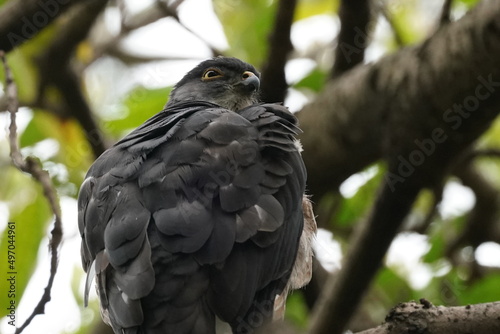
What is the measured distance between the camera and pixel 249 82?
22.2 feet

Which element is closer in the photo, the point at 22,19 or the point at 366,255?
the point at 22,19

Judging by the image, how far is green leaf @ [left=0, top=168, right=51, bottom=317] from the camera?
6.41 m

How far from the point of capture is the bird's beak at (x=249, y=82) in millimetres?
6754

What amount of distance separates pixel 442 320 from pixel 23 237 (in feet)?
12.0

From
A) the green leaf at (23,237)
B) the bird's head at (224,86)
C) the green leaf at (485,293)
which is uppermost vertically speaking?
the bird's head at (224,86)

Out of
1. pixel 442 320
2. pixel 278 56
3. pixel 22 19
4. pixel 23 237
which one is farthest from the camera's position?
pixel 278 56

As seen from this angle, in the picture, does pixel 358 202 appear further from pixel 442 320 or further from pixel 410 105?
pixel 442 320

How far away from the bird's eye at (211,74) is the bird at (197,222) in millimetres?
1373

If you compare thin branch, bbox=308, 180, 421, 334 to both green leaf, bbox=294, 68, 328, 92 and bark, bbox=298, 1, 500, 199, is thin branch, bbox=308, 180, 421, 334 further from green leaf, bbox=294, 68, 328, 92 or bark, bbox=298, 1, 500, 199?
green leaf, bbox=294, 68, 328, 92

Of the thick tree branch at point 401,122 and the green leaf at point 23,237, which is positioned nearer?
the thick tree branch at point 401,122

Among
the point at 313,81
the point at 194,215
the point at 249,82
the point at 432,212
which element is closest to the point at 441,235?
the point at 432,212

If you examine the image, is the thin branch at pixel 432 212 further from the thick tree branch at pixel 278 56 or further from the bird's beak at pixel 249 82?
the bird's beak at pixel 249 82

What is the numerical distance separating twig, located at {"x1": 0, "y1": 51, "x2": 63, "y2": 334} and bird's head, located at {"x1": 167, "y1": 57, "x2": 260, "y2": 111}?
5.44 ft

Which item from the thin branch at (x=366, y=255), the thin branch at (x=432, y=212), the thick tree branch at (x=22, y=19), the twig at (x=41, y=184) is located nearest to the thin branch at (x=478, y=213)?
the thin branch at (x=432, y=212)
